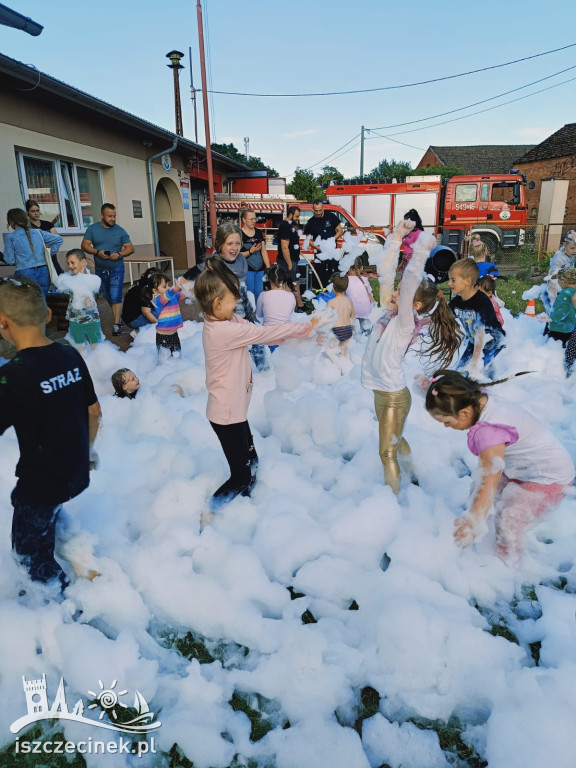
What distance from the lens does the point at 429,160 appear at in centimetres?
4806

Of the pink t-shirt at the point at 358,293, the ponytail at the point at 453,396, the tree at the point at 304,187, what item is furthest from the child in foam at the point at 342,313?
the tree at the point at 304,187

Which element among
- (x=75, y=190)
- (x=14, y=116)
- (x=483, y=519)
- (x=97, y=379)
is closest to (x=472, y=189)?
(x=75, y=190)

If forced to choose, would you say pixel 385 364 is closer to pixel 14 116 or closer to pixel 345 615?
pixel 345 615

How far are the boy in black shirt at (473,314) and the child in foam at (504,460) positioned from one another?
2021 mm

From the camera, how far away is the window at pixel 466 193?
56.6 ft

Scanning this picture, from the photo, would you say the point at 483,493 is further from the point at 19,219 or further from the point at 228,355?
the point at 19,219

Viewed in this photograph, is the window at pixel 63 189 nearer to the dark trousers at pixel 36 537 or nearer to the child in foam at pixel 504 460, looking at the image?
the dark trousers at pixel 36 537

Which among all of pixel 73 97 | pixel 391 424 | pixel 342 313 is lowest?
pixel 391 424

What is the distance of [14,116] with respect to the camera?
7555mm

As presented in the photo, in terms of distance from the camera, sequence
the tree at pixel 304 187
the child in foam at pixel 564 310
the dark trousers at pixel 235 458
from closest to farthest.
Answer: the dark trousers at pixel 235 458, the child in foam at pixel 564 310, the tree at pixel 304 187

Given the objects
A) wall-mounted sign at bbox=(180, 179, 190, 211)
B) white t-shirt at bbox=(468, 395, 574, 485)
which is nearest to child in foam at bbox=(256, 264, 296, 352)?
white t-shirt at bbox=(468, 395, 574, 485)

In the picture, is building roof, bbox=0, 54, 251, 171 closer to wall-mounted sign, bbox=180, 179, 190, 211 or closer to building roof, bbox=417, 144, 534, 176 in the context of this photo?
wall-mounted sign, bbox=180, 179, 190, 211

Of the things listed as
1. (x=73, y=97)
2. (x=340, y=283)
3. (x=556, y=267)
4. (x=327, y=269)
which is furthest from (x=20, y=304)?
(x=73, y=97)

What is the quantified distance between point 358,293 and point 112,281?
3.25 m
